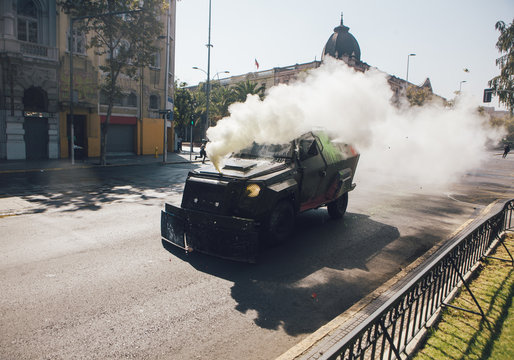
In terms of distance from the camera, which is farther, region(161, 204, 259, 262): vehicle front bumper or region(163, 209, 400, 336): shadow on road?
region(161, 204, 259, 262): vehicle front bumper

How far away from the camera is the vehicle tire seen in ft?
31.9

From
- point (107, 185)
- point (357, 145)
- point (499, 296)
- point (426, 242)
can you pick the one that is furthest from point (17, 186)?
point (499, 296)

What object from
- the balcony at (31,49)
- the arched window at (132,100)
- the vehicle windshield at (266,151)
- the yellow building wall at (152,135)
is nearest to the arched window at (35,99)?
the balcony at (31,49)

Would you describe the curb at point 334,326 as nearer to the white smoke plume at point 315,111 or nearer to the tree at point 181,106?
the white smoke plume at point 315,111

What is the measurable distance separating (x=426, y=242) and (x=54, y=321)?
288 inches

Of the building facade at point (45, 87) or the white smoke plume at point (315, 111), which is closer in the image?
the white smoke plume at point (315, 111)

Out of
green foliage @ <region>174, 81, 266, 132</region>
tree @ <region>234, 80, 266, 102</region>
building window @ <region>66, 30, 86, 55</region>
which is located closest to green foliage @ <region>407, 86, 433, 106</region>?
tree @ <region>234, 80, 266, 102</region>

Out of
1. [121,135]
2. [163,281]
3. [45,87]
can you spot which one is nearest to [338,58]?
[121,135]

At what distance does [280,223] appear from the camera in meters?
7.20

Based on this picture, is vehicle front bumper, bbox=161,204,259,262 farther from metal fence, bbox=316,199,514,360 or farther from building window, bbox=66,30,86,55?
building window, bbox=66,30,86,55

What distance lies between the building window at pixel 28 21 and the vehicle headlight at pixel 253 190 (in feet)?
77.5

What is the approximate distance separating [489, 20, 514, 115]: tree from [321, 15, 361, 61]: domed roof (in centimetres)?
3283

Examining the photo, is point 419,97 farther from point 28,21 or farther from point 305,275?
point 305,275

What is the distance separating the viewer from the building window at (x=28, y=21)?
2273 centimetres
